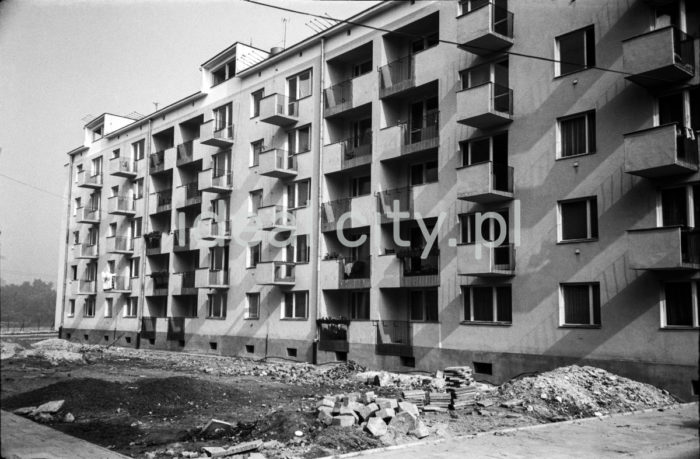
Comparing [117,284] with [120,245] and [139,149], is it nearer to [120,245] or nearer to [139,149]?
[120,245]

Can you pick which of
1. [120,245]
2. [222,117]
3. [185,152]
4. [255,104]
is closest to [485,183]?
[255,104]

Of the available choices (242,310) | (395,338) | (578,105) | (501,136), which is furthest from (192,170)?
(578,105)

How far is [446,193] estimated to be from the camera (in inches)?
1022

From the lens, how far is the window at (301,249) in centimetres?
3284

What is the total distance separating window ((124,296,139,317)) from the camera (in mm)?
47194

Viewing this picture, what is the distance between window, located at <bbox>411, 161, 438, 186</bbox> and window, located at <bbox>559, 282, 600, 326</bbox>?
8.45m

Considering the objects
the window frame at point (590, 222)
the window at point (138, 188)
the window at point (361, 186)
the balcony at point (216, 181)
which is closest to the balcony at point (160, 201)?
the window at point (138, 188)

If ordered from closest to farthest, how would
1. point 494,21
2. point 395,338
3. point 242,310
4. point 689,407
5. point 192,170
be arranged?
point 689,407
point 494,21
point 395,338
point 242,310
point 192,170

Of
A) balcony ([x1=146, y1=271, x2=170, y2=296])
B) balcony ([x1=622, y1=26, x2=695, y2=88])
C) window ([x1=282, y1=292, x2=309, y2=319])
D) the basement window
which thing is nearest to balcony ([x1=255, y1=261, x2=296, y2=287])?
window ([x1=282, y1=292, x2=309, y2=319])

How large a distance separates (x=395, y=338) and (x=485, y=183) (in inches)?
328

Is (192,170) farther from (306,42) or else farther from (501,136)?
(501,136)

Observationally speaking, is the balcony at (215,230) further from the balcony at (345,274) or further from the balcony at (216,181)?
the balcony at (345,274)

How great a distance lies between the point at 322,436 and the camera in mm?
12312

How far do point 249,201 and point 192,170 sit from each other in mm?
9281
